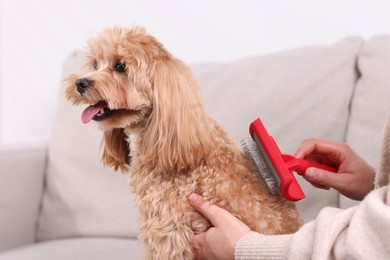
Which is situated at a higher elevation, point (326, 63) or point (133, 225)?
point (326, 63)

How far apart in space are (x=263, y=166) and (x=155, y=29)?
40.4 inches

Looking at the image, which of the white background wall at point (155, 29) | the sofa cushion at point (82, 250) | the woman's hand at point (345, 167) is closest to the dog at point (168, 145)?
the woman's hand at point (345, 167)

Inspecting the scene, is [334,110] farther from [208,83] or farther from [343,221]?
[343,221]

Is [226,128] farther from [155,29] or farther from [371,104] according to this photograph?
[155,29]

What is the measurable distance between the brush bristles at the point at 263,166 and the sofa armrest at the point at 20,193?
2.80 feet

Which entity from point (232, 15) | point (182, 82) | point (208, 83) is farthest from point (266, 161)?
point (232, 15)

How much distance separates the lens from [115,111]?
0.92 metres

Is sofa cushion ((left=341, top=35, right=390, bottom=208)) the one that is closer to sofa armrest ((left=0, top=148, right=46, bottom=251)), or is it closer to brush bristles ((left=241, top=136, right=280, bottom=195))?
brush bristles ((left=241, top=136, right=280, bottom=195))

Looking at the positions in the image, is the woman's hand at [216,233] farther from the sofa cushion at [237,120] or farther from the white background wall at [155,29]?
the white background wall at [155,29]

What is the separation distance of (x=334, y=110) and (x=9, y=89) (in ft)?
4.49

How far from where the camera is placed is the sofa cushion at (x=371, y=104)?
4.00 ft

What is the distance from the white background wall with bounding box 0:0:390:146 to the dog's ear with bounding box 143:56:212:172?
65cm

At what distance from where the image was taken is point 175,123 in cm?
87

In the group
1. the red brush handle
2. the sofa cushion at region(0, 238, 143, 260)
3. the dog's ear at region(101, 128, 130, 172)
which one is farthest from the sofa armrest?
the red brush handle
